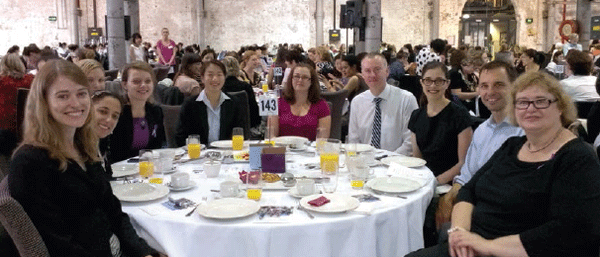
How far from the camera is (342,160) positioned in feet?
10.5

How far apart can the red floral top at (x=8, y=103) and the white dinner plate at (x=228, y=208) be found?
11.8ft

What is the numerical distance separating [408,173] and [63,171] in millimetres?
1711

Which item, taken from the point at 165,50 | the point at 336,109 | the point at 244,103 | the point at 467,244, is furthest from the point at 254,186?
the point at 165,50

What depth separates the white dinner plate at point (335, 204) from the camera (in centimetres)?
220

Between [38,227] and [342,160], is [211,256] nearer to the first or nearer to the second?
[38,227]

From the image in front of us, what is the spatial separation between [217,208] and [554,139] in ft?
4.65

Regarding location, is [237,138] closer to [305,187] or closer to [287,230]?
[305,187]

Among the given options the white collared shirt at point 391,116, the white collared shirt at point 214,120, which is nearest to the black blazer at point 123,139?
the white collared shirt at point 214,120

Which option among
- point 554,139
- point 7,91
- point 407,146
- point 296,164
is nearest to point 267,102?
point 296,164

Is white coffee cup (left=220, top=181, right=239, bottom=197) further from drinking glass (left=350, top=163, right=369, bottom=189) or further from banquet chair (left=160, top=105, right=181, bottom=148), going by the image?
banquet chair (left=160, top=105, right=181, bottom=148)

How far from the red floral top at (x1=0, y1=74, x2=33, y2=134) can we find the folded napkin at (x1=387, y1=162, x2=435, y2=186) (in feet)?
12.6

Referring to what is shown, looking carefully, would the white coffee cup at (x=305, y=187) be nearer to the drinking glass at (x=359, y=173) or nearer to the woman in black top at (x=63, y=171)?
the drinking glass at (x=359, y=173)

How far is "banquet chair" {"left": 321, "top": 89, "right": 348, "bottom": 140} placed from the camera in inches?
223

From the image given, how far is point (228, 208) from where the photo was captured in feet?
7.30
